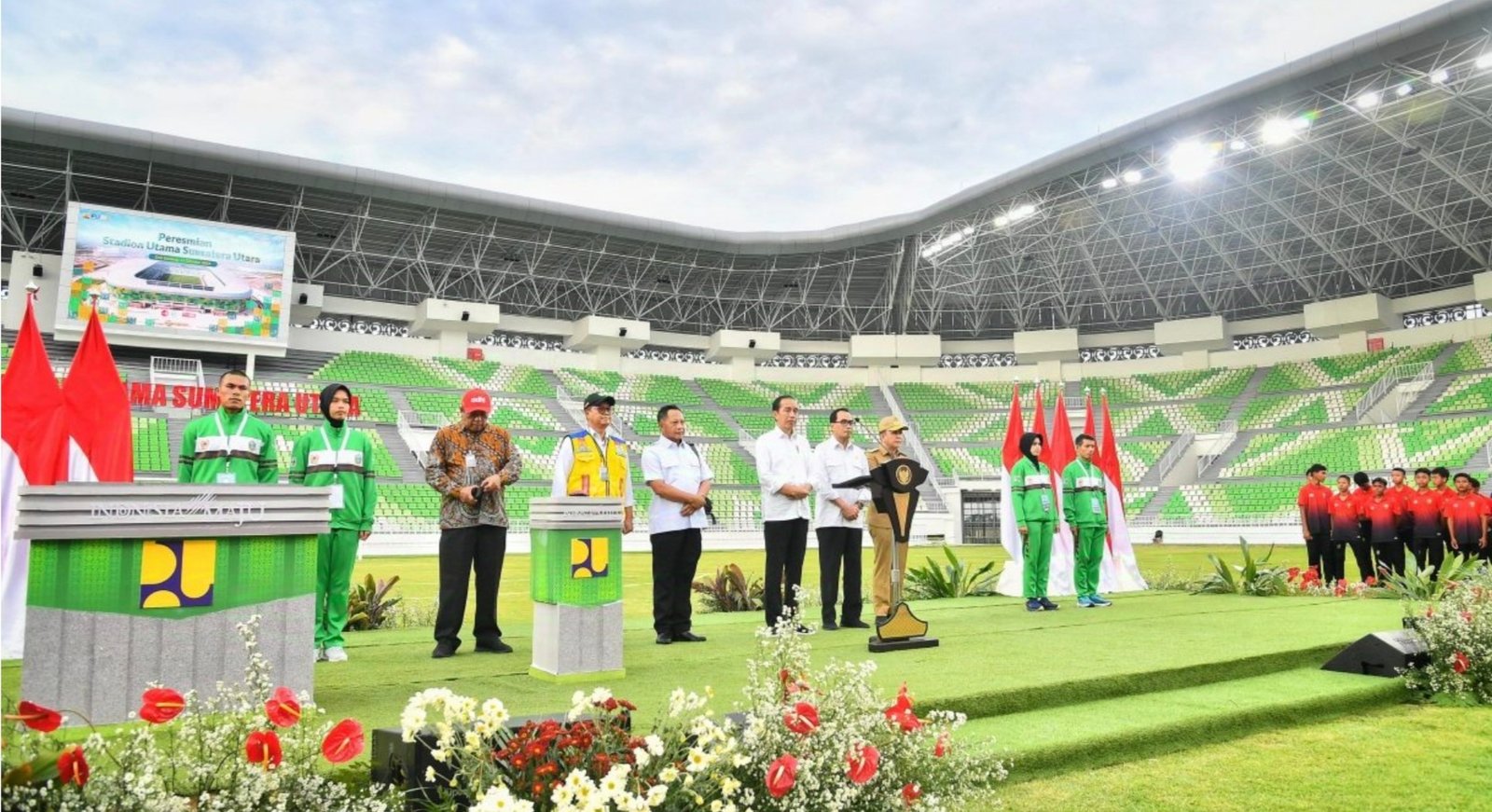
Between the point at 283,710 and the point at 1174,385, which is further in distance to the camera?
the point at 1174,385

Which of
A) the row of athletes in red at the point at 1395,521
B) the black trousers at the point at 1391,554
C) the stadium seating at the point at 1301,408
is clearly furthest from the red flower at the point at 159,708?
the stadium seating at the point at 1301,408

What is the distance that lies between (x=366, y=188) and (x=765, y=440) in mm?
25395

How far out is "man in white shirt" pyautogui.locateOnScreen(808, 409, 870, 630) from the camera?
6.98 meters

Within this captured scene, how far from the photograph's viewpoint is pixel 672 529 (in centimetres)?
638

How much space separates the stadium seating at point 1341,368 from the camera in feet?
114

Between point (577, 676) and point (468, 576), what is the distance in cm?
128

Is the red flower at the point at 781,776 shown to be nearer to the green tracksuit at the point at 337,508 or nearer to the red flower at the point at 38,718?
the red flower at the point at 38,718

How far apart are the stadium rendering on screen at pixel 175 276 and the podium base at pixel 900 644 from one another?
26913mm

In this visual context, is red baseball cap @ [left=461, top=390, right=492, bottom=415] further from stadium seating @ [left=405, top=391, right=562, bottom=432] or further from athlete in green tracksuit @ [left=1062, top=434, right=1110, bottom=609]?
stadium seating @ [left=405, top=391, right=562, bottom=432]

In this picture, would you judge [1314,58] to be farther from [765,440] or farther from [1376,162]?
[765,440]

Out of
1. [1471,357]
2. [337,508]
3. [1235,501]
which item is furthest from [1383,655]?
[1471,357]

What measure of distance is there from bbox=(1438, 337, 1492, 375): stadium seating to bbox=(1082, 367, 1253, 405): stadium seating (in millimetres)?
6935

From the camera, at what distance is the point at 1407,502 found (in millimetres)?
12023

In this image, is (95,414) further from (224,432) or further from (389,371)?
(389,371)
